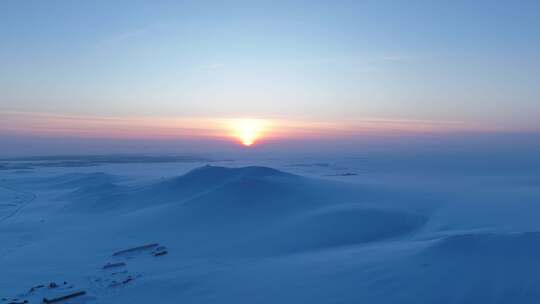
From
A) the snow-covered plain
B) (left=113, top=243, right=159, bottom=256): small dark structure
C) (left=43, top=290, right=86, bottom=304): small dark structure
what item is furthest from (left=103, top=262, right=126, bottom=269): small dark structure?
(left=43, top=290, right=86, bottom=304): small dark structure

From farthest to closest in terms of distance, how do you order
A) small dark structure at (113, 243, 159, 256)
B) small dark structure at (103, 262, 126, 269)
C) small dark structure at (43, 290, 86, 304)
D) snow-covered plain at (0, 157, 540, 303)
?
small dark structure at (113, 243, 159, 256) < small dark structure at (103, 262, 126, 269) < small dark structure at (43, 290, 86, 304) < snow-covered plain at (0, 157, 540, 303)

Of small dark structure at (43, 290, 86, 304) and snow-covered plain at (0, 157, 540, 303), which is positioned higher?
snow-covered plain at (0, 157, 540, 303)

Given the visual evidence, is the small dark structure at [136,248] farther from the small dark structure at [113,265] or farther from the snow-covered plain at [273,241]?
the small dark structure at [113,265]

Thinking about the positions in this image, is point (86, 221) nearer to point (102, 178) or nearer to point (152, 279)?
point (152, 279)

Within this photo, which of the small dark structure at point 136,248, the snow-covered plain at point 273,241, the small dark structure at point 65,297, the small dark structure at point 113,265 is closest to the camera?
the snow-covered plain at point 273,241

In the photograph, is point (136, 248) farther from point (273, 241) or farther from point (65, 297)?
point (273, 241)

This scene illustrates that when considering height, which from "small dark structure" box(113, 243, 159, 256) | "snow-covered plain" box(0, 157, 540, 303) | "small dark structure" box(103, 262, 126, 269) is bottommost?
"small dark structure" box(113, 243, 159, 256)

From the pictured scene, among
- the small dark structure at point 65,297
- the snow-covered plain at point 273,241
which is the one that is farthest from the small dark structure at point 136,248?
the small dark structure at point 65,297

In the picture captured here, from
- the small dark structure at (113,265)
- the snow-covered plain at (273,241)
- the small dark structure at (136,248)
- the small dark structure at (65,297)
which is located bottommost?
the small dark structure at (136,248)

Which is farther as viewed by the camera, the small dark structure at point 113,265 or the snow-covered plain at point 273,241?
the small dark structure at point 113,265

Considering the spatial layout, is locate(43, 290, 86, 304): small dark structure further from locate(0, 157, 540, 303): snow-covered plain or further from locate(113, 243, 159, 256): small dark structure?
locate(113, 243, 159, 256): small dark structure
